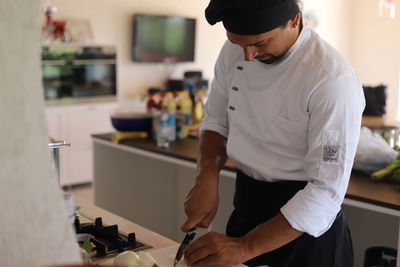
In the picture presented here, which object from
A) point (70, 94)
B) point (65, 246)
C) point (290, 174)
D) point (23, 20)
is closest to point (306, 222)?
point (290, 174)

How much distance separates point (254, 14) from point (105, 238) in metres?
0.72

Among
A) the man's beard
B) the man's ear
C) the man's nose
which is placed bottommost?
the man's beard

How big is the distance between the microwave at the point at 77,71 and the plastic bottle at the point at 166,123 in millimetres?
2329

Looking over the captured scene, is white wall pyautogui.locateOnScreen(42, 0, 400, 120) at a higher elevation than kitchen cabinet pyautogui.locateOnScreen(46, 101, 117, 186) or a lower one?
higher

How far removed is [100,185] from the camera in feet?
11.1

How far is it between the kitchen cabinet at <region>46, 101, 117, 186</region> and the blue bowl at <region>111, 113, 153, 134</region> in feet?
7.14

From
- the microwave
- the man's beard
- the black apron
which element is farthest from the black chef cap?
the microwave

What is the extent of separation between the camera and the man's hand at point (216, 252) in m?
1.38

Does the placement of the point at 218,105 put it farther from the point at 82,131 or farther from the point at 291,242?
the point at 82,131

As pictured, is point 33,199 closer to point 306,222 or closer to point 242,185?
point 306,222

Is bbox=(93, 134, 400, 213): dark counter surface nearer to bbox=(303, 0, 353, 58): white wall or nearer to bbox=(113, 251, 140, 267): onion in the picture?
bbox=(113, 251, 140, 267): onion

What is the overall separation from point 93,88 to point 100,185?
7.47 feet

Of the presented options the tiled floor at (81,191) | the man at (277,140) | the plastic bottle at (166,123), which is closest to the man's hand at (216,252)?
the man at (277,140)

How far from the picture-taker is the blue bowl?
3076 mm
